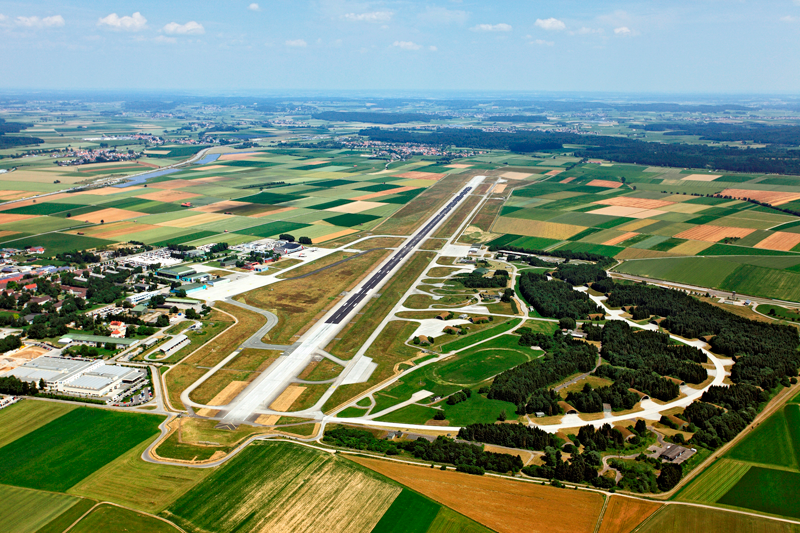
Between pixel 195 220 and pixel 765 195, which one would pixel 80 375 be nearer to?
pixel 195 220

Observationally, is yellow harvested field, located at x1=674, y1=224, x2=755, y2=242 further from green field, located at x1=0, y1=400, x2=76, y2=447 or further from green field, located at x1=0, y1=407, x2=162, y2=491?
green field, located at x1=0, y1=400, x2=76, y2=447

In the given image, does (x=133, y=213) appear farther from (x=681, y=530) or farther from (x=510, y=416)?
(x=681, y=530)

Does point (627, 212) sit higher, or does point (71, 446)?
point (627, 212)

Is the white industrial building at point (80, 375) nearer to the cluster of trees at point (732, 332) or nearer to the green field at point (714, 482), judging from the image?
the green field at point (714, 482)

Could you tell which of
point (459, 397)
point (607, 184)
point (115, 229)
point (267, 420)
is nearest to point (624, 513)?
point (459, 397)

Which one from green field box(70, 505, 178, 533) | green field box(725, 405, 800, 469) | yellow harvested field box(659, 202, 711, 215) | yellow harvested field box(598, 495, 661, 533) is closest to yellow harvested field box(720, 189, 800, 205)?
yellow harvested field box(659, 202, 711, 215)

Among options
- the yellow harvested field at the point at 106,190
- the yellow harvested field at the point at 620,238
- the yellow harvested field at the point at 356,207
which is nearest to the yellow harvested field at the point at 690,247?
the yellow harvested field at the point at 620,238
